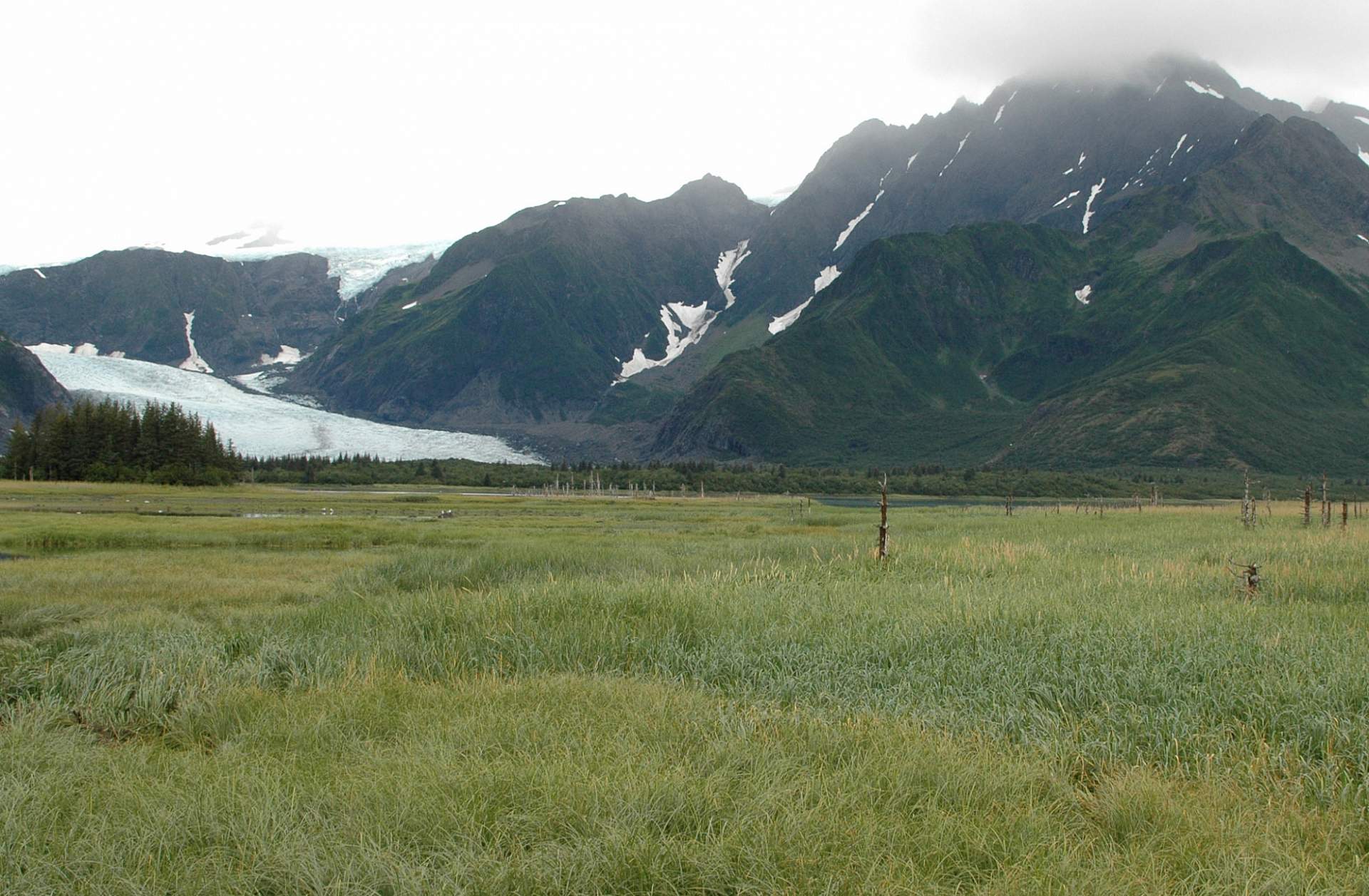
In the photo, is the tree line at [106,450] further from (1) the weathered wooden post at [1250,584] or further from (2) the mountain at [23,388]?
(2) the mountain at [23,388]

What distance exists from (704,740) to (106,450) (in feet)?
319

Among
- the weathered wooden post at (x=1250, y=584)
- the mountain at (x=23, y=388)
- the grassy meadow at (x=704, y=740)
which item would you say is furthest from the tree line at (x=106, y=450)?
the mountain at (x=23, y=388)

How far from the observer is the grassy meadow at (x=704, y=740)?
5430mm

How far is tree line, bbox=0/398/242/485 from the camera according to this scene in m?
85.2

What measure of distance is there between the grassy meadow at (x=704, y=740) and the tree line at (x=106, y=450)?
258 ft

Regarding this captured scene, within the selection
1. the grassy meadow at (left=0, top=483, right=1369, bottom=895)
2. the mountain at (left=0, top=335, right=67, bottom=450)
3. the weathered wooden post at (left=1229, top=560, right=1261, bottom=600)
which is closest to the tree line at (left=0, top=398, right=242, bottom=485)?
the grassy meadow at (left=0, top=483, right=1369, bottom=895)

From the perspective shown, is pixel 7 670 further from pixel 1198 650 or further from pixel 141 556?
pixel 141 556

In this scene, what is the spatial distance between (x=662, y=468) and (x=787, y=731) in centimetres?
14837

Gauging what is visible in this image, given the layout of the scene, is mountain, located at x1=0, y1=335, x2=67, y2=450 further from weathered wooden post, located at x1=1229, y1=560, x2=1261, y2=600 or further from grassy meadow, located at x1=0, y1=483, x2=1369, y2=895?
weathered wooden post, located at x1=1229, y1=560, x2=1261, y2=600

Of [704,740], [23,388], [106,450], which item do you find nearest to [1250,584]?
[704,740]

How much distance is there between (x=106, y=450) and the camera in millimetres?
86000

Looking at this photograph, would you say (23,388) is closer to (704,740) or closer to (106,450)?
(106,450)

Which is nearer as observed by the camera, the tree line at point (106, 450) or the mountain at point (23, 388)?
the tree line at point (106, 450)

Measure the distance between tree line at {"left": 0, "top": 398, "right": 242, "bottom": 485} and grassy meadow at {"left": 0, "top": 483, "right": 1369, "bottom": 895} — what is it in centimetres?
7860
